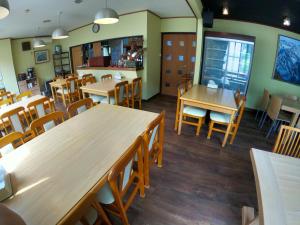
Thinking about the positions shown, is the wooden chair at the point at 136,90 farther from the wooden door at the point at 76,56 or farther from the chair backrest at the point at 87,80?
the wooden door at the point at 76,56

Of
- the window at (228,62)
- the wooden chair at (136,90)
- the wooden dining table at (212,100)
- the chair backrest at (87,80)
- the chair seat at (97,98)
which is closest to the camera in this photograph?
the wooden dining table at (212,100)

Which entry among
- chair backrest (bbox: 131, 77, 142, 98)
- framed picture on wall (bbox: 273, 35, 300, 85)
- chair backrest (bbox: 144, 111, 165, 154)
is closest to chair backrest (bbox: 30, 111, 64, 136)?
chair backrest (bbox: 144, 111, 165, 154)

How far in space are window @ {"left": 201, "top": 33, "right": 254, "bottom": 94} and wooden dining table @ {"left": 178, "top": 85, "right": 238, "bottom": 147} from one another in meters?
0.89

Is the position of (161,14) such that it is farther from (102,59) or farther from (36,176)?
(36,176)

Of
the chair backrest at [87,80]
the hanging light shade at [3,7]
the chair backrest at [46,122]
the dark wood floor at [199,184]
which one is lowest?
the dark wood floor at [199,184]

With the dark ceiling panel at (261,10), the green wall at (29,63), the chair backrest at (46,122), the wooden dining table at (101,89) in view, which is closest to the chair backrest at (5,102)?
the wooden dining table at (101,89)

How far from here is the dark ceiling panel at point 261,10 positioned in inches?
107

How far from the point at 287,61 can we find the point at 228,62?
1.13 meters

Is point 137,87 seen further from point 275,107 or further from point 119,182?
point 119,182

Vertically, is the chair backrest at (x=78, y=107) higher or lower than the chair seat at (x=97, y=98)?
higher

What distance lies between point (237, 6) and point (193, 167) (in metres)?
3.04

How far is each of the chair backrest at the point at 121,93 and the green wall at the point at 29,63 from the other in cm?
466

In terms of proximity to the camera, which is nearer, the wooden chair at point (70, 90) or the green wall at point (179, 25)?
the wooden chair at point (70, 90)

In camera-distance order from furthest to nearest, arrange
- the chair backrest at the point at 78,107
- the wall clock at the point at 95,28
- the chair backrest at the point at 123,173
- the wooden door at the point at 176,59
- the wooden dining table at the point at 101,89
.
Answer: the wall clock at the point at 95,28
the wooden door at the point at 176,59
the wooden dining table at the point at 101,89
the chair backrest at the point at 78,107
the chair backrest at the point at 123,173
